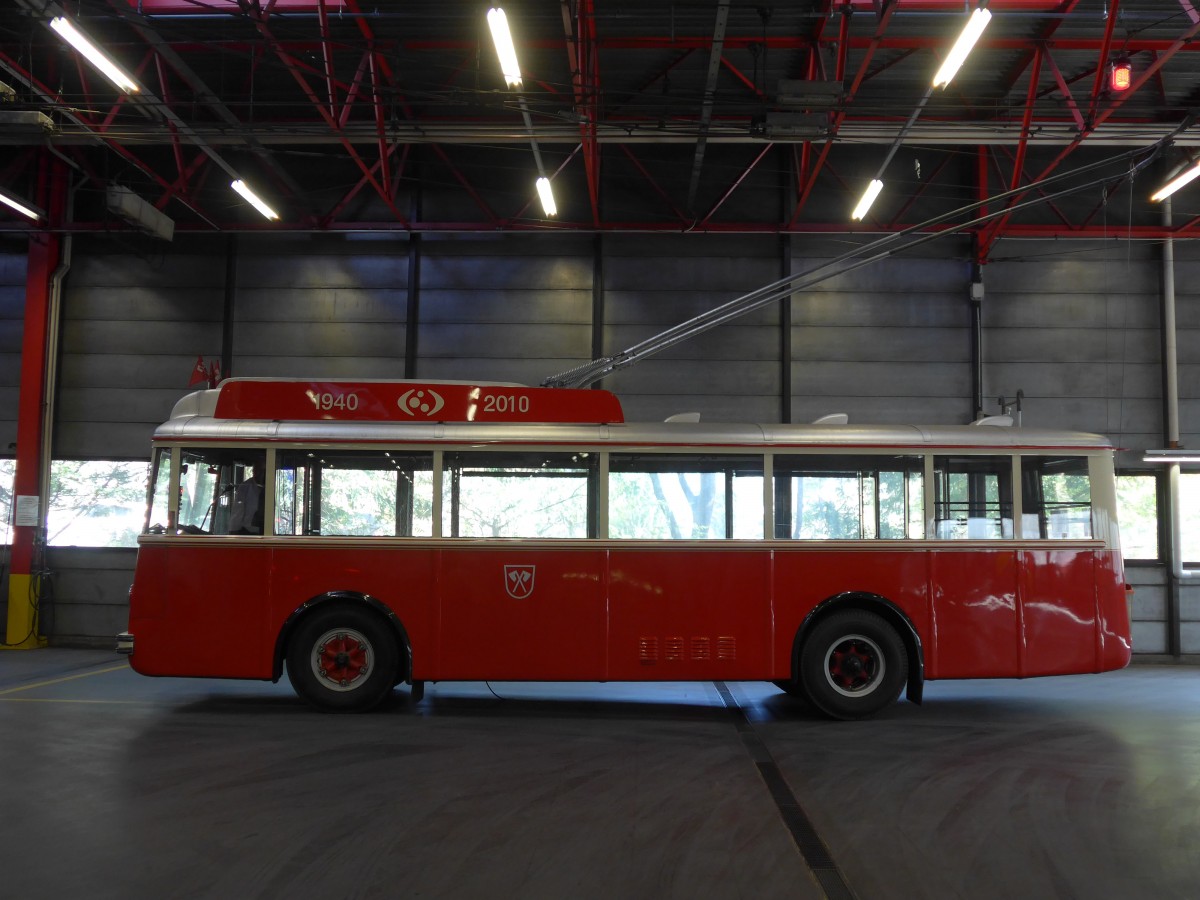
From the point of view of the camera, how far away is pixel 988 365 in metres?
14.5

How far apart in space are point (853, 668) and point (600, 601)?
2.62 m

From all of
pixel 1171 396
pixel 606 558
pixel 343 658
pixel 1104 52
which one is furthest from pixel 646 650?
pixel 1171 396

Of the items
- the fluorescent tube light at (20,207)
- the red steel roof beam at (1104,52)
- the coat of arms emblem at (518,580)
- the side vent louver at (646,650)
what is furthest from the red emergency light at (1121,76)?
the fluorescent tube light at (20,207)

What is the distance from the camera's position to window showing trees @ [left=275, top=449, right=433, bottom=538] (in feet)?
28.3

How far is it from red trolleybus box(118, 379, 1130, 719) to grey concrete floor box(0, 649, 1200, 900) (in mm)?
661

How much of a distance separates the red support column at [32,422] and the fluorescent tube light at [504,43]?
9.57 metres

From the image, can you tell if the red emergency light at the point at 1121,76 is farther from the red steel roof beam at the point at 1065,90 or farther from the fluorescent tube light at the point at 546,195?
the fluorescent tube light at the point at 546,195

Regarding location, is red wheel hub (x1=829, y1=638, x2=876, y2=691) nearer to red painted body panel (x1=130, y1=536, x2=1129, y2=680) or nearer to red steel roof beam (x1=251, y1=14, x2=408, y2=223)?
red painted body panel (x1=130, y1=536, x2=1129, y2=680)

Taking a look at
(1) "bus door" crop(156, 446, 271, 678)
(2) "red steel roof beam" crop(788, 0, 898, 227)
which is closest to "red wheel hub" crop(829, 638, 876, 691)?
(1) "bus door" crop(156, 446, 271, 678)

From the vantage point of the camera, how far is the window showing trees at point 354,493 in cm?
862

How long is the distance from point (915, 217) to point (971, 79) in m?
2.93

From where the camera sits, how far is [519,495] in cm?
862

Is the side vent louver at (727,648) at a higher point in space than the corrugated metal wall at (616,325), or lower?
lower

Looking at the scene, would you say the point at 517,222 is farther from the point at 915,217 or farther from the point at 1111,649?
the point at 1111,649
